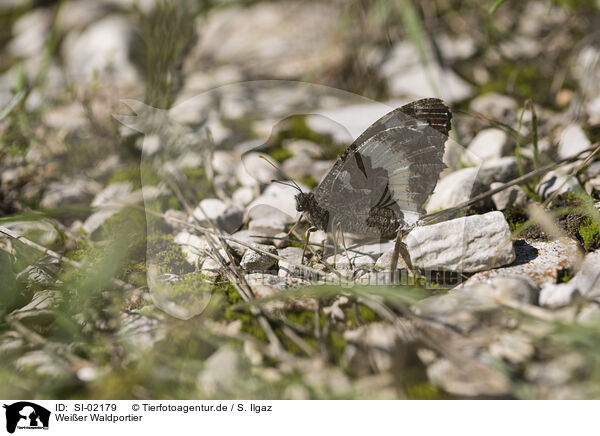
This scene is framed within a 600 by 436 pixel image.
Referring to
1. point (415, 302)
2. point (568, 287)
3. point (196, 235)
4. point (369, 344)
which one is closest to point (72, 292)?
point (196, 235)

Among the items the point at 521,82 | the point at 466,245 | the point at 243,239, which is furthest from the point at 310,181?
the point at 521,82

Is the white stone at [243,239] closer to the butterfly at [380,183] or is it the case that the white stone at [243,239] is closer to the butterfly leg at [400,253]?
the butterfly at [380,183]

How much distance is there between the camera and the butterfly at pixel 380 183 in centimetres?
169

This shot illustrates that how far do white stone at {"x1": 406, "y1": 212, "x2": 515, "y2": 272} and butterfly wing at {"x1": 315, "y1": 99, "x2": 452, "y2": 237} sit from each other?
0.59 feet

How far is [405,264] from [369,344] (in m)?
0.40

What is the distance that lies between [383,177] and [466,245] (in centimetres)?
45

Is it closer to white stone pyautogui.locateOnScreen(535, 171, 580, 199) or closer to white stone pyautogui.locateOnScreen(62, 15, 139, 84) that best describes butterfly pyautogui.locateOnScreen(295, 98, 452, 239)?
white stone pyautogui.locateOnScreen(535, 171, 580, 199)

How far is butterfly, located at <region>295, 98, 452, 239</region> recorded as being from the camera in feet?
5.54

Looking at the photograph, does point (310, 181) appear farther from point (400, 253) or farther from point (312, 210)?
point (400, 253)
